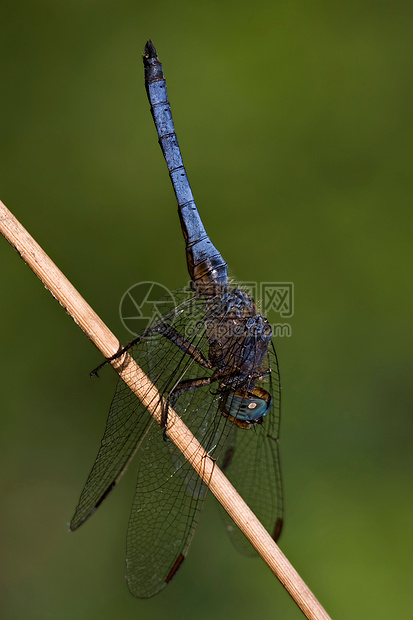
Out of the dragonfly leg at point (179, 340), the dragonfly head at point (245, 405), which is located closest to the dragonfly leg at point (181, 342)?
the dragonfly leg at point (179, 340)

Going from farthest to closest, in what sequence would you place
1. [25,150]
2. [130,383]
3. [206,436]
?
[25,150] → [206,436] → [130,383]

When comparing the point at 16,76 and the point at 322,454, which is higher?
the point at 16,76

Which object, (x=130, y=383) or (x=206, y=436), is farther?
(x=206, y=436)

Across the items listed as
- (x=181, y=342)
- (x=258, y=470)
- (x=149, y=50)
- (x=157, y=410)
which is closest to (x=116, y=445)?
(x=157, y=410)

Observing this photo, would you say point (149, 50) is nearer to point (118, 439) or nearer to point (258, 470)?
point (118, 439)

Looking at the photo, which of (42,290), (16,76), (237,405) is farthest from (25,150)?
(237,405)

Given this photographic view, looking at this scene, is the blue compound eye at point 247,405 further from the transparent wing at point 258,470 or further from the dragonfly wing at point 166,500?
the transparent wing at point 258,470

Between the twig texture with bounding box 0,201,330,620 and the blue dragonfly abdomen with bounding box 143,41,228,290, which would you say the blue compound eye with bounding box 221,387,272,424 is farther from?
the blue dragonfly abdomen with bounding box 143,41,228,290

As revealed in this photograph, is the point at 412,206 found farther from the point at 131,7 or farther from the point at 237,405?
the point at 131,7
